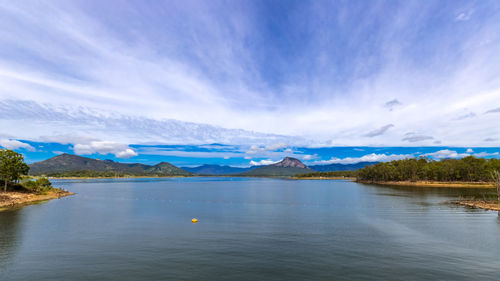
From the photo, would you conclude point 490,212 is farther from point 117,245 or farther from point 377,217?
point 117,245

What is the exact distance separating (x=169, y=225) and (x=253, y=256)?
30.4 metres

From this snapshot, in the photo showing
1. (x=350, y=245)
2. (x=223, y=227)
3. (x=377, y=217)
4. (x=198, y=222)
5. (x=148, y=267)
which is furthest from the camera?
(x=377, y=217)

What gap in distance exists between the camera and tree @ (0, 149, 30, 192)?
99375 mm

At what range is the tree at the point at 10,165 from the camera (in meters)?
99.4

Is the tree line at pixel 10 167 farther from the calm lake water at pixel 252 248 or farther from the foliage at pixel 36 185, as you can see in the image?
the calm lake water at pixel 252 248

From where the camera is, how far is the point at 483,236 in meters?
A: 47.6

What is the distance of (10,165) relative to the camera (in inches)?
3962

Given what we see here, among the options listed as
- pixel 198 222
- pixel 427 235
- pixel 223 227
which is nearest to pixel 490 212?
pixel 427 235

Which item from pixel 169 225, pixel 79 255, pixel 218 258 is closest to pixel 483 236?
pixel 218 258

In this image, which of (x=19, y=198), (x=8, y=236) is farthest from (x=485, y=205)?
(x=19, y=198)

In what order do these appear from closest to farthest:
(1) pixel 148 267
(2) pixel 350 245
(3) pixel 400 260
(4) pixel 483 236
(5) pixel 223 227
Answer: (1) pixel 148 267 < (3) pixel 400 260 < (2) pixel 350 245 < (4) pixel 483 236 < (5) pixel 223 227

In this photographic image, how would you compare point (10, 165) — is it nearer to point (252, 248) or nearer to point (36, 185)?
point (36, 185)

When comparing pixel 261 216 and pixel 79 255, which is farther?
pixel 261 216

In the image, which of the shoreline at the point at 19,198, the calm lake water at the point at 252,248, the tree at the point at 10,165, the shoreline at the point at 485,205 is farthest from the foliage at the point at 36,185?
the shoreline at the point at 485,205
